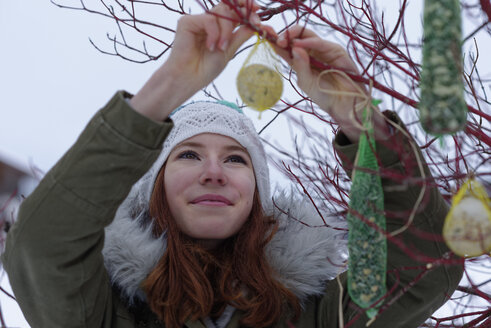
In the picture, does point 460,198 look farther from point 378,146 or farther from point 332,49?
point 332,49

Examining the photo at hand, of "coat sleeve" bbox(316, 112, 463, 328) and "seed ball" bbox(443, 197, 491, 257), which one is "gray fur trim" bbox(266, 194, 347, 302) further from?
"seed ball" bbox(443, 197, 491, 257)

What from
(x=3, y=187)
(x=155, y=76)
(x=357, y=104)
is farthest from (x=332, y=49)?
(x=3, y=187)

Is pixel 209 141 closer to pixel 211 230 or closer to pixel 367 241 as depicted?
pixel 211 230

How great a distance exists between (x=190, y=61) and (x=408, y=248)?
685mm

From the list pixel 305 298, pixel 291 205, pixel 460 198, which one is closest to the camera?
pixel 460 198

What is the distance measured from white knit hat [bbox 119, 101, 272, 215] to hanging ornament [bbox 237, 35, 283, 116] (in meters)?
0.50

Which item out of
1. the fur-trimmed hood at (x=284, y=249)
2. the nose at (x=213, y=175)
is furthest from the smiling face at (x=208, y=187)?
the fur-trimmed hood at (x=284, y=249)

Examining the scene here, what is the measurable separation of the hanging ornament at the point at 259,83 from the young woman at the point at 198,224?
0.05m

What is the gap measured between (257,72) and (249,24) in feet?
0.45

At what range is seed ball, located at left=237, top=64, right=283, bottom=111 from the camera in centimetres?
101

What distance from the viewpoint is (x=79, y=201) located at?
3.45 ft

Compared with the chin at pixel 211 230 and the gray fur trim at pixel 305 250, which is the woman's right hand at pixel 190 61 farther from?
the gray fur trim at pixel 305 250

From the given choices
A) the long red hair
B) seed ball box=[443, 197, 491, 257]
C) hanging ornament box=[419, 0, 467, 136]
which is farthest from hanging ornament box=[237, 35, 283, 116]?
the long red hair

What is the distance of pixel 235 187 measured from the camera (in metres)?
1.44
